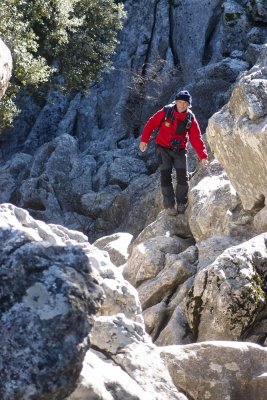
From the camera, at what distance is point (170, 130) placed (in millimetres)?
14188

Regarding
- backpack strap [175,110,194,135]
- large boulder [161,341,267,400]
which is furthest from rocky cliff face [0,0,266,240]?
large boulder [161,341,267,400]

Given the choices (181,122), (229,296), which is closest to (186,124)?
(181,122)

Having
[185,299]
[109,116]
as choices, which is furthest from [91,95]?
[185,299]

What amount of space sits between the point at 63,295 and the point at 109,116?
29.7m

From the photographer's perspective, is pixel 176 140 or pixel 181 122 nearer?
pixel 181 122

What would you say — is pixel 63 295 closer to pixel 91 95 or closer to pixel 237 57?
pixel 237 57

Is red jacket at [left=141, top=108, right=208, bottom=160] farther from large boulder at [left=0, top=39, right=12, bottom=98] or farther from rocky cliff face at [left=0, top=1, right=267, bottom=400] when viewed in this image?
large boulder at [left=0, top=39, right=12, bottom=98]

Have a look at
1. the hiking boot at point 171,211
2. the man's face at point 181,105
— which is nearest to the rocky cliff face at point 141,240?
the hiking boot at point 171,211

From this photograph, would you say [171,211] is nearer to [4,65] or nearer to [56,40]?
[4,65]

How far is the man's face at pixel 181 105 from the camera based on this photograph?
1344 centimetres

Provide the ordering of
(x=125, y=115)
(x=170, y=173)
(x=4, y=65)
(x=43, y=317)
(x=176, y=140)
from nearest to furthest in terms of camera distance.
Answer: (x=43, y=317)
(x=4, y=65)
(x=176, y=140)
(x=170, y=173)
(x=125, y=115)

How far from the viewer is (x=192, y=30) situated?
114ft

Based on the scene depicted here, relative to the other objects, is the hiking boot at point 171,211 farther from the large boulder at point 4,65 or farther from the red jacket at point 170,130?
the large boulder at point 4,65

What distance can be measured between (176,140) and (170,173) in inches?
41.8
